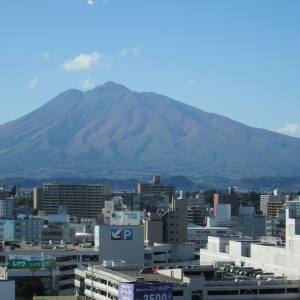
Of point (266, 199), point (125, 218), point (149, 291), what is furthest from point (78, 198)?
point (149, 291)

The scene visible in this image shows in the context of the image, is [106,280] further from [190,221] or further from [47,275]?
[190,221]

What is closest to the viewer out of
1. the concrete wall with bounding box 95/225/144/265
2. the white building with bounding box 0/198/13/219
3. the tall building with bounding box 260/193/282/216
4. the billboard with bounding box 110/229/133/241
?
the concrete wall with bounding box 95/225/144/265

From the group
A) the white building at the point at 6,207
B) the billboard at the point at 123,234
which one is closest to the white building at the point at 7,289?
the billboard at the point at 123,234

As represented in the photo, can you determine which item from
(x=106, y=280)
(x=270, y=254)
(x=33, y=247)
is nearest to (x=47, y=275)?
(x=106, y=280)

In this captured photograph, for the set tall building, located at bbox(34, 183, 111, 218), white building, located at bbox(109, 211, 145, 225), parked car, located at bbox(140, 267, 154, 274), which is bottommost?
parked car, located at bbox(140, 267, 154, 274)

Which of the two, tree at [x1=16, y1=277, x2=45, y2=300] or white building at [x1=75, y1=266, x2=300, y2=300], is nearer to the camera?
white building at [x1=75, y1=266, x2=300, y2=300]

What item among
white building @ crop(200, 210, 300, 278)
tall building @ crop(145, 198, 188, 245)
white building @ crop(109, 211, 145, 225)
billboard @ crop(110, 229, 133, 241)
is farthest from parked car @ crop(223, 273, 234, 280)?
white building @ crop(109, 211, 145, 225)

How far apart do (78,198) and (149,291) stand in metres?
117

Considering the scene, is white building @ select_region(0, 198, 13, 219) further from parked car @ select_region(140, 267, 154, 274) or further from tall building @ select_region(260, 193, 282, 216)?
parked car @ select_region(140, 267, 154, 274)

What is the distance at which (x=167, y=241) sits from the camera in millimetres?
71938

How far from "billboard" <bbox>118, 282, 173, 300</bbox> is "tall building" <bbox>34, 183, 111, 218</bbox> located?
365 ft

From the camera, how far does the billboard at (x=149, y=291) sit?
33.4 m

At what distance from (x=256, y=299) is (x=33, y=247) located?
28.1 m

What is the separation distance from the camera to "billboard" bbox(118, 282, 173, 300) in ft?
110
